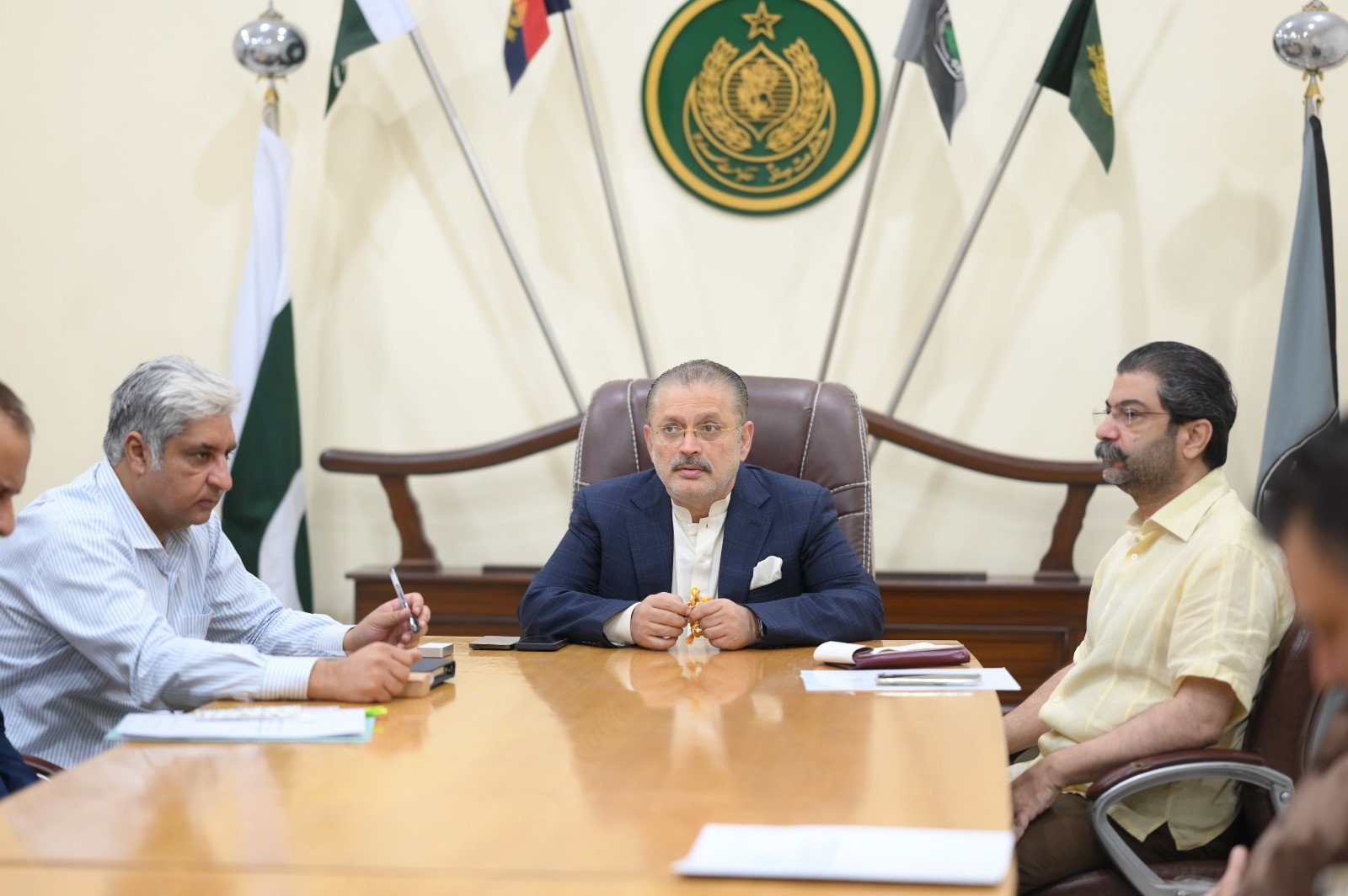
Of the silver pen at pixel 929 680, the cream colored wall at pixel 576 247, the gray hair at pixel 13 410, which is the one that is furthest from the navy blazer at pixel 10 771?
the cream colored wall at pixel 576 247

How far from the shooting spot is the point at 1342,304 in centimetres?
374

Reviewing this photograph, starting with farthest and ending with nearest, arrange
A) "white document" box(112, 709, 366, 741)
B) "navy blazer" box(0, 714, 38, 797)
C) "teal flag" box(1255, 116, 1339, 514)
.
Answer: "teal flag" box(1255, 116, 1339, 514) < "navy blazer" box(0, 714, 38, 797) < "white document" box(112, 709, 366, 741)

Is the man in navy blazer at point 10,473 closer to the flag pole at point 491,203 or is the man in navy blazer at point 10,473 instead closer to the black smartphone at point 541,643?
the black smartphone at point 541,643

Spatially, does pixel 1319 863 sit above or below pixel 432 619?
above

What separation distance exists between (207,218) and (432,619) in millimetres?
1539

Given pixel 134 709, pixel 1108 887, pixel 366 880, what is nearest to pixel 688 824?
pixel 366 880

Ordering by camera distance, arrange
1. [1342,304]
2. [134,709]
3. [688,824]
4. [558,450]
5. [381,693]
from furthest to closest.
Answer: [558,450], [1342,304], [134,709], [381,693], [688,824]

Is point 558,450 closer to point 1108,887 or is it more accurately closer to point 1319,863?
point 1108,887

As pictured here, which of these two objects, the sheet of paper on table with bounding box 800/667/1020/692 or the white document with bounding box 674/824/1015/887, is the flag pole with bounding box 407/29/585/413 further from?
the white document with bounding box 674/824/1015/887

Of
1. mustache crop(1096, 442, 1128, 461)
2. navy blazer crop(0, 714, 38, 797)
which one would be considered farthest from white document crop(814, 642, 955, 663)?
navy blazer crop(0, 714, 38, 797)

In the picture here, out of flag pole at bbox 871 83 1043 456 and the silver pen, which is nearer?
Result: the silver pen

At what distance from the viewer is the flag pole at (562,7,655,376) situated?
3.84 meters

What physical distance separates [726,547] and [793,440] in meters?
0.41

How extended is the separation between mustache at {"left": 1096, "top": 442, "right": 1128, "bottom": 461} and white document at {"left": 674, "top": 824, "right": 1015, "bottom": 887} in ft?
3.93
